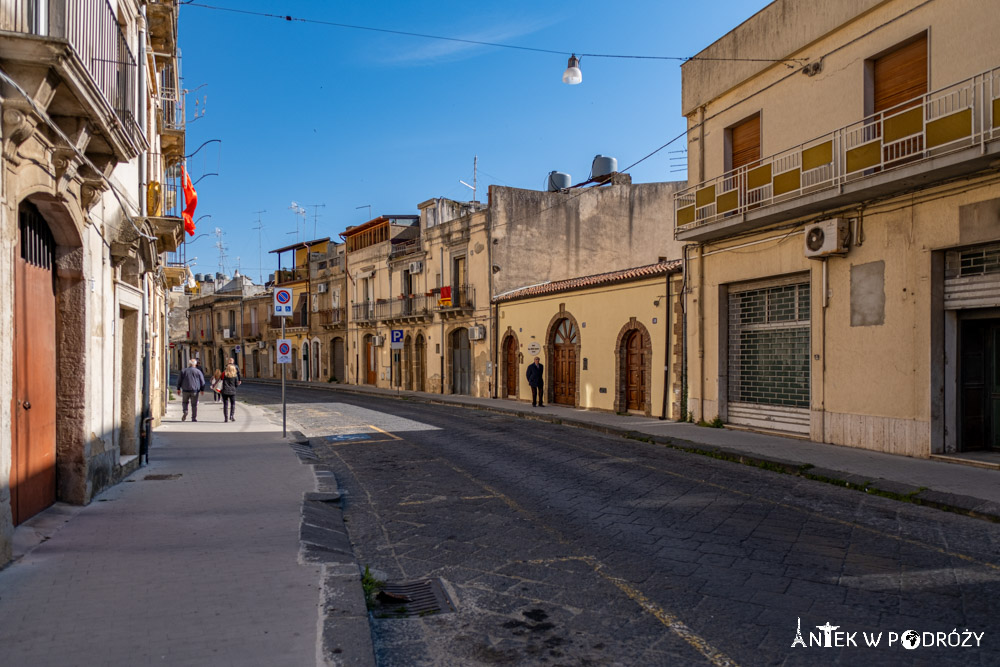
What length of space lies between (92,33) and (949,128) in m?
10.6

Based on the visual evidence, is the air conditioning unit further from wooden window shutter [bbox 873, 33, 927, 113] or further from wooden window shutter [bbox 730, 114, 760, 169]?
wooden window shutter [bbox 730, 114, 760, 169]

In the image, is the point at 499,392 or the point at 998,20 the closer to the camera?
the point at 998,20

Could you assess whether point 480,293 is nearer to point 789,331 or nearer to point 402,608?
point 789,331

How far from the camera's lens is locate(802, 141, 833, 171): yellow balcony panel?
12.0 meters

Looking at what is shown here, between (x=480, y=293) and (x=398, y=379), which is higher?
(x=480, y=293)

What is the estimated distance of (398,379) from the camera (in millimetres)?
35250

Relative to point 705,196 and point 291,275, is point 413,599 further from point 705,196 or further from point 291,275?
point 291,275

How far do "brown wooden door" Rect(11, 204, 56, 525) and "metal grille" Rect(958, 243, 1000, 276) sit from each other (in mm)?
11785

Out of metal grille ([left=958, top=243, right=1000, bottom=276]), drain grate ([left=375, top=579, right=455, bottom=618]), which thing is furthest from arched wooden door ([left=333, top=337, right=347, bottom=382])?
drain grate ([left=375, top=579, right=455, bottom=618])

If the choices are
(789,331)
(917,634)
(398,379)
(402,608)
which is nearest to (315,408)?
(398,379)

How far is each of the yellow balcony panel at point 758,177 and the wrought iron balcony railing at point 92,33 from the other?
423 inches

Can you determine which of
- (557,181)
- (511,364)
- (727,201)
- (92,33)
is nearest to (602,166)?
Answer: (557,181)

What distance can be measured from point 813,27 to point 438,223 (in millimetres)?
21545

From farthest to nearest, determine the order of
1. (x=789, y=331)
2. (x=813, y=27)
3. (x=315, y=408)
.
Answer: (x=315, y=408), (x=789, y=331), (x=813, y=27)
